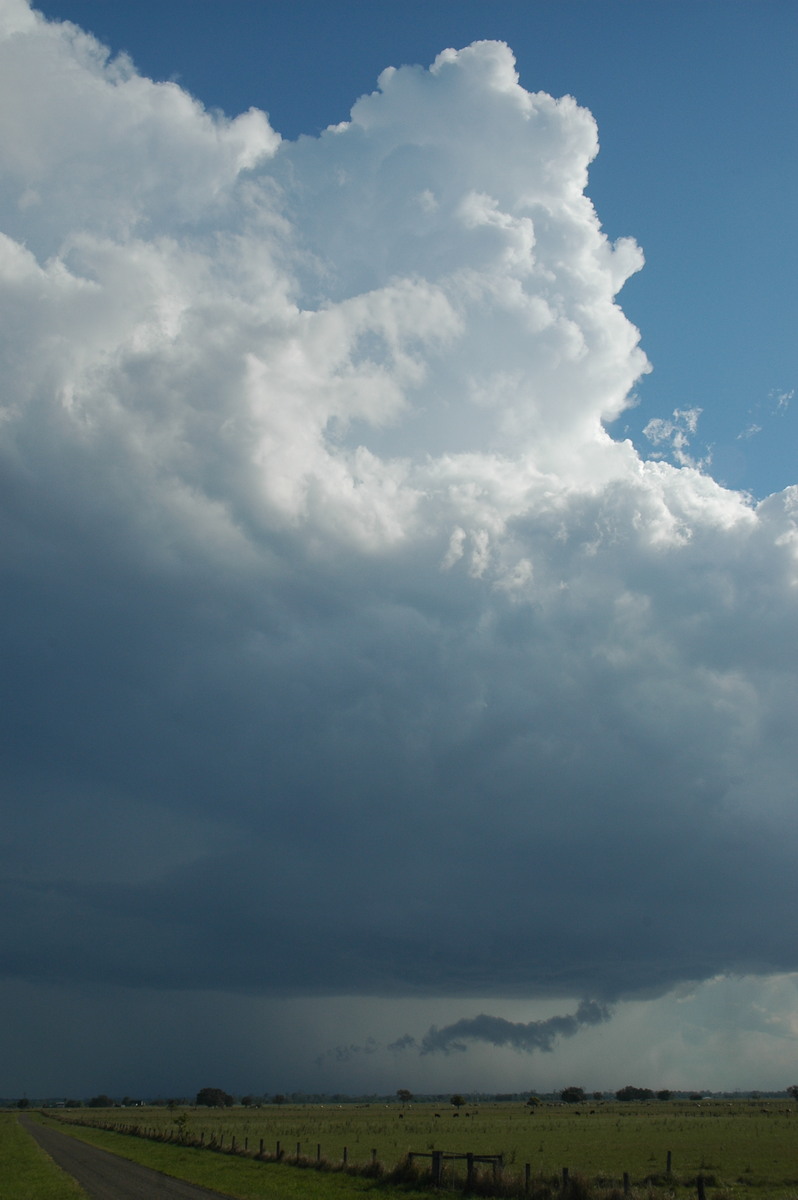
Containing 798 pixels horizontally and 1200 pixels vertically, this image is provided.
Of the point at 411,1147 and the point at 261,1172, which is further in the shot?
the point at 411,1147

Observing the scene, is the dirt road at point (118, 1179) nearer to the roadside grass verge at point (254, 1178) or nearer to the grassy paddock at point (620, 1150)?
the roadside grass verge at point (254, 1178)

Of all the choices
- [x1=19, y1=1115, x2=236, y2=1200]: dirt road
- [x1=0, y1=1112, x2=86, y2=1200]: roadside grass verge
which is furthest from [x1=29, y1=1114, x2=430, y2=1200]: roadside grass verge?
[x1=19, y1=1115, x2=236, y2=1200]: dirt road

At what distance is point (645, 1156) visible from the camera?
2098 inches

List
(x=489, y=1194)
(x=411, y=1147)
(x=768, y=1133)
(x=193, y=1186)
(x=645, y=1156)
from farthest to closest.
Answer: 1. (x=768, y=1133)
2. (x=411, y=1147)
3. (x=645, y=1156)
4. (x=193, y=1186)
5. (x=489, y=1194)

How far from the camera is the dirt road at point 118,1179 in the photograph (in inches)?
1275

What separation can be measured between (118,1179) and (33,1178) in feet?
15.3

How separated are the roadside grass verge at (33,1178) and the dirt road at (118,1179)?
2.16 ft

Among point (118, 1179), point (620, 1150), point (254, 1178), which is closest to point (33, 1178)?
point (118, 1179)

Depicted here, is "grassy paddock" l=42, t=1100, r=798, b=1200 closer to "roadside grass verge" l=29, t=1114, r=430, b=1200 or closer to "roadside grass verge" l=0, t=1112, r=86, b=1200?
"roadside grass verge" l=29, t=1114, r=430, b=1200

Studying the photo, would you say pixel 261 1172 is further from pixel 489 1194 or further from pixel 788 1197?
pixel 788 1197

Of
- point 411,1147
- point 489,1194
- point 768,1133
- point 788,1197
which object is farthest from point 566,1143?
point 489,1194

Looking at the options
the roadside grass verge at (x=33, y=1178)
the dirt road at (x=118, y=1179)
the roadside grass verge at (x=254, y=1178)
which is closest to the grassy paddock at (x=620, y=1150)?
the roadside grass verge at (x=254, y=1178)

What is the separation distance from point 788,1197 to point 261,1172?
2455 centimetres

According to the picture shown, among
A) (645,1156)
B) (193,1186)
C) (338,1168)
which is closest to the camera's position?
(193,1186)
